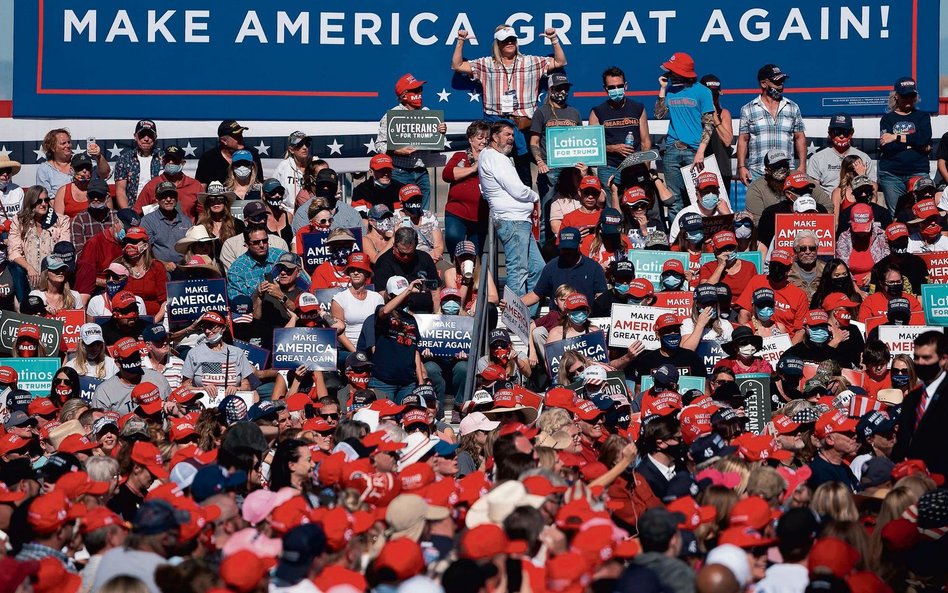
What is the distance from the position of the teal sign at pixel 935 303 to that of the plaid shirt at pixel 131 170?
823 centimetres

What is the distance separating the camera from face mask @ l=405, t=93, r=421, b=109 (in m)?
18.6

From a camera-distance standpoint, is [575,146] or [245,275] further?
[575,146]

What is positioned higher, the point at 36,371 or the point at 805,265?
the point at 805,265

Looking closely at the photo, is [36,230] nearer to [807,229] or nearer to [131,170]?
[131,170]

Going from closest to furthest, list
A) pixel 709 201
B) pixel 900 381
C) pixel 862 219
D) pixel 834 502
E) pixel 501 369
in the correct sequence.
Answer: pixel 834 502, pixel 900 381, pixel 501 369, pixel 862 219, pixel 709 201

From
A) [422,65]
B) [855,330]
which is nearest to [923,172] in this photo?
[855,330]

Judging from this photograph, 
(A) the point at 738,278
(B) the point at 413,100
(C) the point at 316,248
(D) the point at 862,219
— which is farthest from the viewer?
(B) the point at 413,100

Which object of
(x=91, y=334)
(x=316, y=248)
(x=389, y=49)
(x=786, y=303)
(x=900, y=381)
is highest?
(x=389, y=49)

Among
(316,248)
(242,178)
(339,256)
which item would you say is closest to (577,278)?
(339,256)

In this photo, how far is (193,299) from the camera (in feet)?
50.6

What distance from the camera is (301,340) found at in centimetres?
1470

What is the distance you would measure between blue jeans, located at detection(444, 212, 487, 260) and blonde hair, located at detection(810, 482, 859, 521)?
7782mm

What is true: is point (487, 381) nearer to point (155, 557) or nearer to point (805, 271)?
point (805, 271)

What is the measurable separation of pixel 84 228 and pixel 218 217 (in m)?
1.54
